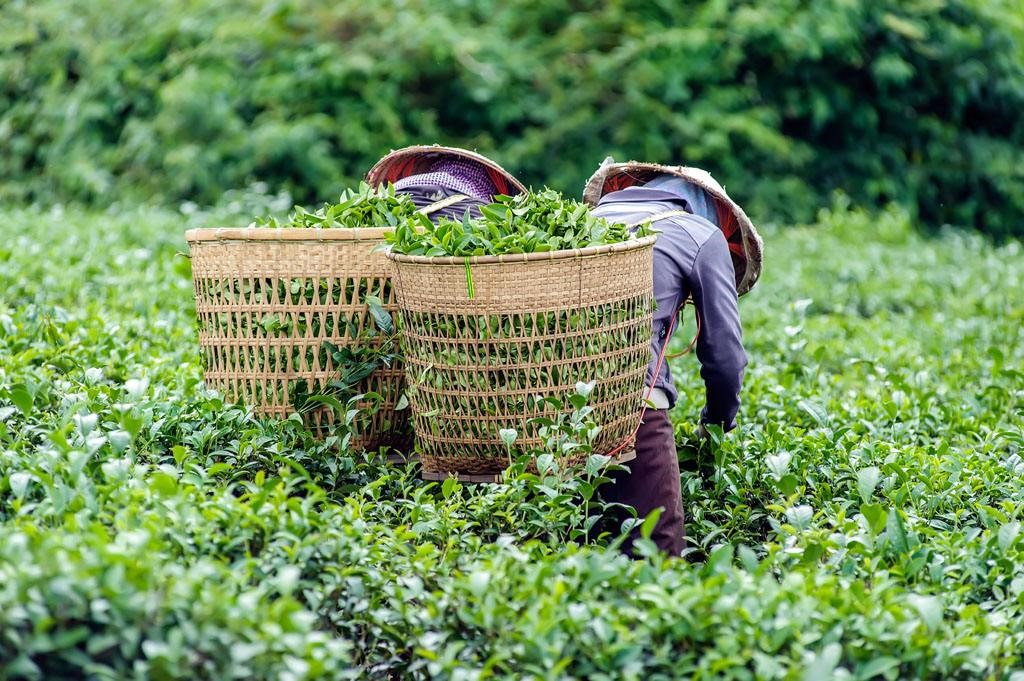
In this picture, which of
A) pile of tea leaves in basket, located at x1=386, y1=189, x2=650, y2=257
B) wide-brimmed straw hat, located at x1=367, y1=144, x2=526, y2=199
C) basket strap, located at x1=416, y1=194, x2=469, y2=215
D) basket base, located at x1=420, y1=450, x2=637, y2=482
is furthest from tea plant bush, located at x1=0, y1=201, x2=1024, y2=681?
wide-brimmed straw hat, located at x1=367, y1=144, x2=526, y2=199

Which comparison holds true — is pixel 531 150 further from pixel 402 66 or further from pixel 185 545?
pixel 185 545

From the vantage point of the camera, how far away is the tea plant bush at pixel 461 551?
78.8 inches

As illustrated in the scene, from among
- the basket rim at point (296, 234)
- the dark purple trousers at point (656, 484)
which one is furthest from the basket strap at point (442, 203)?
the dark purple trousers at point (656, 484)

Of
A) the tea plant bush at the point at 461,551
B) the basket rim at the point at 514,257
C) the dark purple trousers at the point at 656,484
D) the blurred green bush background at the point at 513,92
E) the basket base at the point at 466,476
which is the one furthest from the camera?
the blurred green bush background at the point at 513,92

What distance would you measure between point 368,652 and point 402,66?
8.28 metres

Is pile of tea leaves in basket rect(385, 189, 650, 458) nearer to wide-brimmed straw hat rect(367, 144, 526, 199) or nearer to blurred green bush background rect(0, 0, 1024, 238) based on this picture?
wide-brimmed straw hat rect(367, 144, 526, 199)

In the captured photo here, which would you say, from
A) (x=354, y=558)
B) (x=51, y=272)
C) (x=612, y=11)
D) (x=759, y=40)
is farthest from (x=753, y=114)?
(x=354, y=558)

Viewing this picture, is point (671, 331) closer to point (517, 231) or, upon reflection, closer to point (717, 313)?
point (717, 313)

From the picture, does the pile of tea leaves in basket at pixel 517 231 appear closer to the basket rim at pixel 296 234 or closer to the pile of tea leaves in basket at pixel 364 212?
the basket rim at pixel 296 234

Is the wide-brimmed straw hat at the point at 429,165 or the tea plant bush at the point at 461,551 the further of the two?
the wide-brimmed straw hat at the point at 429,165

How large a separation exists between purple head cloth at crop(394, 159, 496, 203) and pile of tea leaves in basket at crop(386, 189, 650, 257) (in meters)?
0.56

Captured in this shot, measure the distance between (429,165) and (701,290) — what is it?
3.24 ft

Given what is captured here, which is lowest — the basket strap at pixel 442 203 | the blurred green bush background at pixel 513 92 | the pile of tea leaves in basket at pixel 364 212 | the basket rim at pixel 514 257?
the blurred green bush background at pixel 513 92

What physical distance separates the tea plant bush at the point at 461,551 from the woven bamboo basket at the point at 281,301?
10cm
